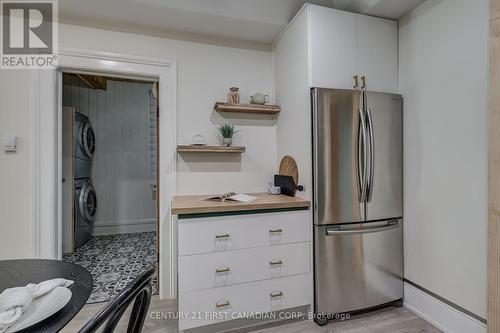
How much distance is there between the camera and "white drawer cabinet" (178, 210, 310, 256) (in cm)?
179

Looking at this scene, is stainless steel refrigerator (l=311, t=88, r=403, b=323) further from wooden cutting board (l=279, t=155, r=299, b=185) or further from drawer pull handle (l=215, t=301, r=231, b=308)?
drawer pull handle (l=215, t=301, r=231, b=308)

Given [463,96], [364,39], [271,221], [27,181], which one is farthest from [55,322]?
[364,39]

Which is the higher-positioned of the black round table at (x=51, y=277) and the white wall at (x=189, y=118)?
the white wall at (x=189, y=118)

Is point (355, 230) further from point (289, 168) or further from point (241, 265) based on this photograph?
point (241, 265)

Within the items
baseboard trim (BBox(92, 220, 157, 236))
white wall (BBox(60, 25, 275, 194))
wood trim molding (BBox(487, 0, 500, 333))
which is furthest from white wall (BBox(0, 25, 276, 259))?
baseboard trim (BBox(92, 220, 157, 236))

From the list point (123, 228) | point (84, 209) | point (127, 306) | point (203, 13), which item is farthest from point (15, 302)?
point (123, 228)

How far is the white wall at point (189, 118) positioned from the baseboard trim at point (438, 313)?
1576mm

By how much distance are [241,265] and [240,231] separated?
247 millimetres

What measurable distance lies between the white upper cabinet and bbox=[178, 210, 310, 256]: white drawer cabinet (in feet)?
3.58

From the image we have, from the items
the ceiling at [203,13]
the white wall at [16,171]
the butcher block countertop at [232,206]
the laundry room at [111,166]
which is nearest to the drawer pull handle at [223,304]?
the butcher block countertop at [232,206]

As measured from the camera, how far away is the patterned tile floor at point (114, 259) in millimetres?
2553

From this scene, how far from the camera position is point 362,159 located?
2.06m

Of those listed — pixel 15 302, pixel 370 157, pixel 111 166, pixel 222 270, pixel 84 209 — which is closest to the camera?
pixel 15 302

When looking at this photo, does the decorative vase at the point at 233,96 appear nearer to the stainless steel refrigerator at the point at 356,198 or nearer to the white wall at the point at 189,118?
the white wall at the point at 189,118
